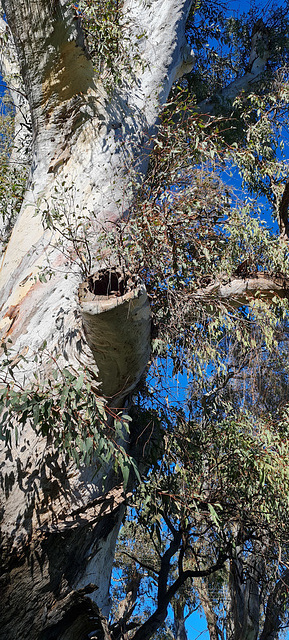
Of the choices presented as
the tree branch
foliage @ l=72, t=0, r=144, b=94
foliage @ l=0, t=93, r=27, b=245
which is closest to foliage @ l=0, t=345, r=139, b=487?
foliage @ l=0, t=93, r=27, b=245

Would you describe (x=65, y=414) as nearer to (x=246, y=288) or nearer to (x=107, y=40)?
(x=246, y=288)

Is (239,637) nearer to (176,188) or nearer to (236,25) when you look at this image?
(176,188)

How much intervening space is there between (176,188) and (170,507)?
7.77ft

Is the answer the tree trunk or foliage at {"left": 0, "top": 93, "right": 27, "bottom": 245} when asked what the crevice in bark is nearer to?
the tree trunk

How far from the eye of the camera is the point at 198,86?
7.50 metres

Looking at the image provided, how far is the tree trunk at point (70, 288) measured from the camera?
234cm

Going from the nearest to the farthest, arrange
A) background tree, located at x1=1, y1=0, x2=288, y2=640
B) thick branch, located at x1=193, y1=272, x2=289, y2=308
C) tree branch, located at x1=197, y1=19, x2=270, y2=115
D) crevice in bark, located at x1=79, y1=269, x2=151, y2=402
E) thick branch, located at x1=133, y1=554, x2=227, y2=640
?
crevice in bark, located at x1=79, y1=269, x2=151, y2=402 → background tree, located at x1=1, y1=0, x2=288, y2=640 → thick branch, located at x1=193, y1=272, x2=289, y2=308 → thick branch, located at x1=133, y1=554, x2=227, y2=640 → tree branch, located at x1=197, y1=19, x2=270, y2=115

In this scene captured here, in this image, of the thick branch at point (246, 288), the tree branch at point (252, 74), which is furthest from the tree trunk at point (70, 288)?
the tree branch at point (252, 74)

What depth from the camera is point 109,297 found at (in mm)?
2266

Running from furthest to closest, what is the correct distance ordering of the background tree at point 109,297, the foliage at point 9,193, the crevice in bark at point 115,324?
the foliage at point 9,193, the background tree at point 109,297, the crevice in bark at point 115,324

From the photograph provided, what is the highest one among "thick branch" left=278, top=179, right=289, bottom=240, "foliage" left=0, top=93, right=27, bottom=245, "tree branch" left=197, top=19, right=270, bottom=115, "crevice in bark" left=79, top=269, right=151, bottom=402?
"tree branch" left=197, top=19, right=270, bottom=115

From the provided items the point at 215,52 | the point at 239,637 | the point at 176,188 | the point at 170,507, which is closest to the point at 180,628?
the point at 239,637

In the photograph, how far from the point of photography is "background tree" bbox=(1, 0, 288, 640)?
2.38m

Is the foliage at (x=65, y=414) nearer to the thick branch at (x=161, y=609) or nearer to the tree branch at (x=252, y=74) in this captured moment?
the thick branch at (x=161, y=609)
